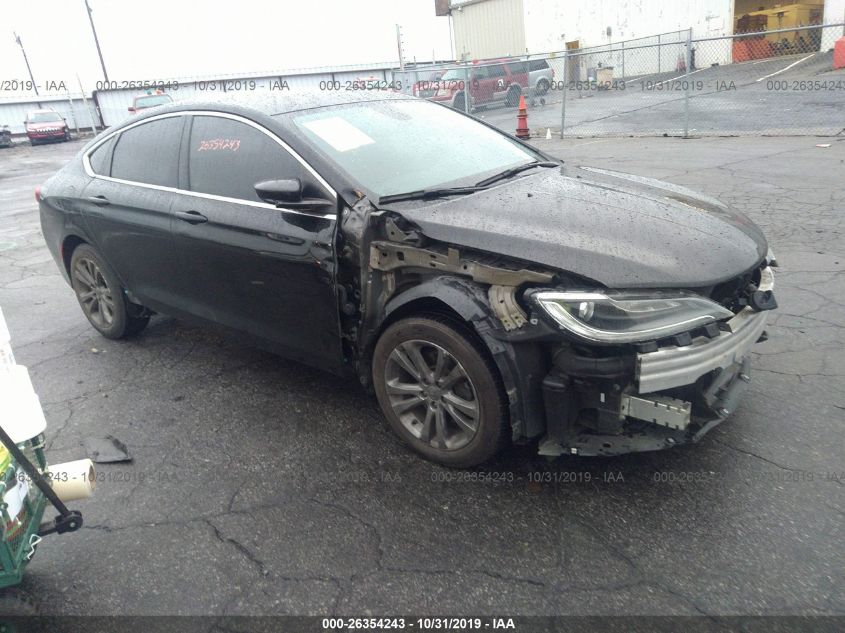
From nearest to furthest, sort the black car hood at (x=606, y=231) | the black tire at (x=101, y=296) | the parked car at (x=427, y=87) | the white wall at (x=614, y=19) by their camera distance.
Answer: the black car hood at (x=606, y=231)
the black tire at (x=101, y=296)
the parked car at (x=427, y=87)
the white wall at (x=614, y=19)

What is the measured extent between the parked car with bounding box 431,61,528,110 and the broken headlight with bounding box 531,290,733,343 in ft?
55.9

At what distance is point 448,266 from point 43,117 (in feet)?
113

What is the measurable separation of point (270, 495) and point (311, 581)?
2.06 feet

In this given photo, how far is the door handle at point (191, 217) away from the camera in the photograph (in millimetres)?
3764

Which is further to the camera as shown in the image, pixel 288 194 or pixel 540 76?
pixel 540 76

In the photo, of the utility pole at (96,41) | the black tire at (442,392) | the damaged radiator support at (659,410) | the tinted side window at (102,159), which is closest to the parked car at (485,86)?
the tinted side window at (102,159)

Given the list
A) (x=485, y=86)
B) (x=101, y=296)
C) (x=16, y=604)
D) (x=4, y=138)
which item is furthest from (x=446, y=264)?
(x=4, y=138)

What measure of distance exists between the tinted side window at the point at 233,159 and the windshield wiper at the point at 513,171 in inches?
37.6

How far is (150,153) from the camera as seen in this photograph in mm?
4246

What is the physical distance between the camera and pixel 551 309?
2.54 meters

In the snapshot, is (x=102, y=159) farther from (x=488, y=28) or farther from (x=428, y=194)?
(x=488, y=28)

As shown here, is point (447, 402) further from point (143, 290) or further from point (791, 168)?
point (791, 168)

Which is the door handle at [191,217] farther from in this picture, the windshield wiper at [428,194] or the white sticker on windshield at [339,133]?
the windshield wiper at [428,194]

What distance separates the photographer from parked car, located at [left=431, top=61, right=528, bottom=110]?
18.9 meters
